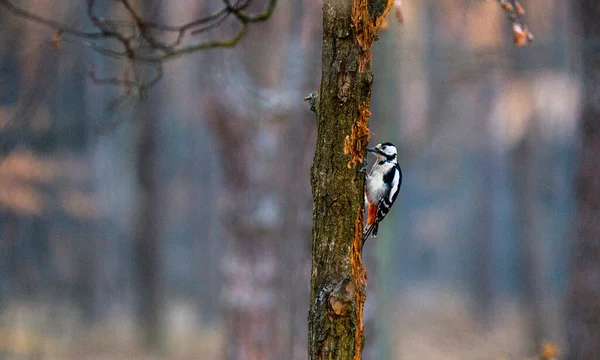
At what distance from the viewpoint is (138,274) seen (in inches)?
710

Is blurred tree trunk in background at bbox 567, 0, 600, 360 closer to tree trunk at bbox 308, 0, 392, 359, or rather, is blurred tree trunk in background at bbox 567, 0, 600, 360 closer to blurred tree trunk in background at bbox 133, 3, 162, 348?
tree trunk at bbox 308, 0, 392, 359

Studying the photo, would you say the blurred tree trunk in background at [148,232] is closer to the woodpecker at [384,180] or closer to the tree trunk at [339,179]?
the woodpecker at [384,180]

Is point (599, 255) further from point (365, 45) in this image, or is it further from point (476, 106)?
point (476, 106)

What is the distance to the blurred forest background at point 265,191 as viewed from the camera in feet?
26.7

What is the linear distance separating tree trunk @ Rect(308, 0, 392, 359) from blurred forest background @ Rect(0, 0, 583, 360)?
3730 mm

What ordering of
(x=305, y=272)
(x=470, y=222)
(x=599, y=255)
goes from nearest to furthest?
(x=599, y=255) < (x=305, y=272) < (x=470, y=222)

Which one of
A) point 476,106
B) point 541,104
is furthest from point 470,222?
point 541,104

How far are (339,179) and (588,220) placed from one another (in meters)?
5.14

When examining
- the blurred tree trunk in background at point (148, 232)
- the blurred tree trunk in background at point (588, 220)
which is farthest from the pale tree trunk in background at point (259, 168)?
the blurred tree trunk in background at point (148, 232)

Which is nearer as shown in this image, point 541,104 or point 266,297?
point 266,297

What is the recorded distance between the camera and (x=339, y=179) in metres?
3.03

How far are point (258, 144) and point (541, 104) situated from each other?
1391 centimetres

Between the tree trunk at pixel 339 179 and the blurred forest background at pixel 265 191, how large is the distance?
373 cm

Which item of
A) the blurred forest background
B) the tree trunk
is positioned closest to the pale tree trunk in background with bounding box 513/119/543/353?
the blurred forest background
